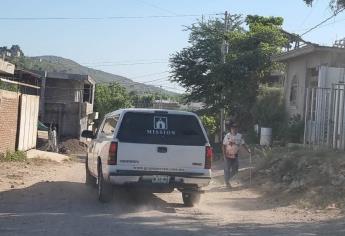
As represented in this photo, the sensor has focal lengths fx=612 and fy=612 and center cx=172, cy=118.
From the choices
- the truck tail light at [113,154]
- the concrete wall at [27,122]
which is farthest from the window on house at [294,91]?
the truck tail light at [113,154]

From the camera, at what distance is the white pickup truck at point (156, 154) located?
1148 cm

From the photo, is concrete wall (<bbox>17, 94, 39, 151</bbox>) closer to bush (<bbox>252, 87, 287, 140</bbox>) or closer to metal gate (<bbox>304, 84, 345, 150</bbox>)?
bush (<bbox>252, 87, 287, 140</bbox>)

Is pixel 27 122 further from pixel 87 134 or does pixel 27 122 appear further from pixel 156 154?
pixel 156 154

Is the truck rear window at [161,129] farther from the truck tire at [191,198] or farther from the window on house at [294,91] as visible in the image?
the window on house at [294,91]

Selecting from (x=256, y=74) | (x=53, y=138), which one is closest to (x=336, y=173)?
(x=256, y=74)

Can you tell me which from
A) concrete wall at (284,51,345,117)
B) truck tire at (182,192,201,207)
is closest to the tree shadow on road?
truck tire at (182,192,201,207)

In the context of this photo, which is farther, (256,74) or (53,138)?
(53,138)

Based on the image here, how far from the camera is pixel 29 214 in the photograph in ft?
35.1

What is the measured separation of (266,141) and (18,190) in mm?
13074

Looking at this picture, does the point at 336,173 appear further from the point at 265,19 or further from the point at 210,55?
the point at 210,55

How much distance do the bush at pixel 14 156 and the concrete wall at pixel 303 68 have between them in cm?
1106

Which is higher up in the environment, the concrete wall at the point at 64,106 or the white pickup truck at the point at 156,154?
the concrete wall at the point at 64,106

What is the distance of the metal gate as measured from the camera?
51.0 ft

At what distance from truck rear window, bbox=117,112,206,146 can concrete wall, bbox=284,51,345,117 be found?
39.3 feet
